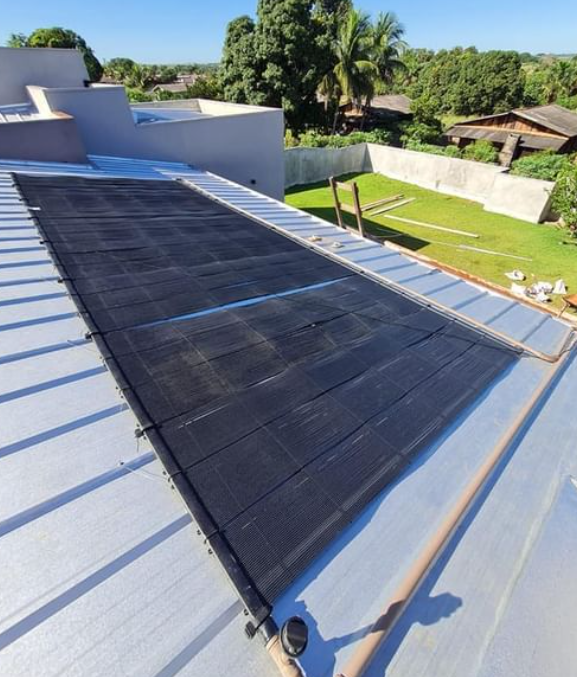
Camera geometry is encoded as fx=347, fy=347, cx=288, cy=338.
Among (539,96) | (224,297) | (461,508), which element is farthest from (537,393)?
(539,96)

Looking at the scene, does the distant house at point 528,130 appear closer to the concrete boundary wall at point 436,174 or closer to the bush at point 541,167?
the bush at point 541,167

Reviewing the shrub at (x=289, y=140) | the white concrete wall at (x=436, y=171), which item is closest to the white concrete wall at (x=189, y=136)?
the shrub at (x=289, y=140)

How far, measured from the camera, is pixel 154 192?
7.26 meters

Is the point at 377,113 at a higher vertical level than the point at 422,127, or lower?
higher

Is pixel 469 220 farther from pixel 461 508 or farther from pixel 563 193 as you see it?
pixel 461 508

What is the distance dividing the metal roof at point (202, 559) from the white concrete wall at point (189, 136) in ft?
28.3

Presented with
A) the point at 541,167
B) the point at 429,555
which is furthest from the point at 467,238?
the point at 429,555

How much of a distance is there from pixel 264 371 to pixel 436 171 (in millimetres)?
21429

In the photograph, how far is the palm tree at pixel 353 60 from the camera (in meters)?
24.1

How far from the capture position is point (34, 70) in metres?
11.4

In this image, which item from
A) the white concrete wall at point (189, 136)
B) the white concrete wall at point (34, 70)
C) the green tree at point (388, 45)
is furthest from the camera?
the green tree at point (388, 45)

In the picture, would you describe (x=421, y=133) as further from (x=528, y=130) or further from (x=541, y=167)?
(x=541, y=167)

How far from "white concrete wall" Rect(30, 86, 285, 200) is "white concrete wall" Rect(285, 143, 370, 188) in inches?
300

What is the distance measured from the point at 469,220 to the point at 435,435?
16.8m
